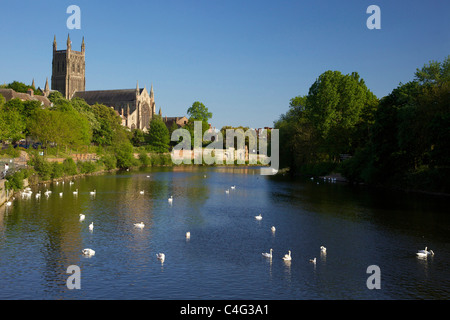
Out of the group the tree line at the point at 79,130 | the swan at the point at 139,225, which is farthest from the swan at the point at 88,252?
the tree line at the point at 79,130

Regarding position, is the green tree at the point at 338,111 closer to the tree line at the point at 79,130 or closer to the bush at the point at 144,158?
the tree line at the point at 79,130

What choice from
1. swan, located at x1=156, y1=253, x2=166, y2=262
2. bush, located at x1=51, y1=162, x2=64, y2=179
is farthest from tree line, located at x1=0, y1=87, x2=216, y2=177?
swan, located at x1=156, y1=253, x2=166, y2=262

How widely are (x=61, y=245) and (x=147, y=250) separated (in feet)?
22.9

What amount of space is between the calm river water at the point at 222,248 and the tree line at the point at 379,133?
11.5 meters

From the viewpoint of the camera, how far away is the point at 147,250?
32625 millimetres

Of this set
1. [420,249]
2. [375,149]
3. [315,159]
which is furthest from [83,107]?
[420,249]

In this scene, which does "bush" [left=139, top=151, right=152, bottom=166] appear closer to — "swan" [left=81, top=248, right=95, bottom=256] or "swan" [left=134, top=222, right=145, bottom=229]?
"swan" [left=134, top=222, right=145, bottom=229]

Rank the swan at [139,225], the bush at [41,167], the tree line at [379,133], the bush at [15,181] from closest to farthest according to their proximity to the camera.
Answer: the swan at [139,225] < the bush at [15,181] < the tree line at [379,133] < the bush at [41,167]

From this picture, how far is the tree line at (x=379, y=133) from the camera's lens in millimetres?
65125

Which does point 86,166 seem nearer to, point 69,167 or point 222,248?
point 69,167

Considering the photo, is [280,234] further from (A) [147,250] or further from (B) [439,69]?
(B) [439,69]

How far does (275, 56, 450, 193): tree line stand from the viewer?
65.1 meters
